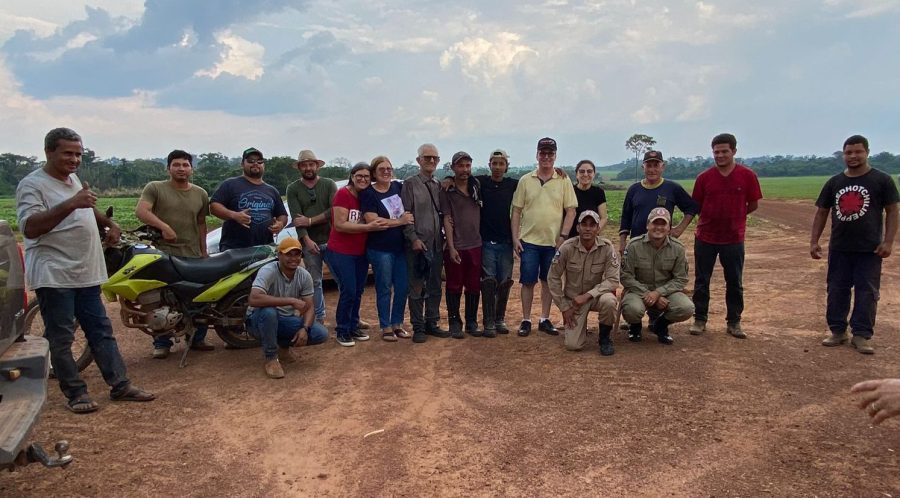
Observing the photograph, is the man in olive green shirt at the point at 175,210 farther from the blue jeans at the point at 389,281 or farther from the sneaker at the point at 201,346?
the blue jeans at the point at 389,281

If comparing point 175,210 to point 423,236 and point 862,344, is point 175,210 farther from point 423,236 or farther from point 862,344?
point 862,344

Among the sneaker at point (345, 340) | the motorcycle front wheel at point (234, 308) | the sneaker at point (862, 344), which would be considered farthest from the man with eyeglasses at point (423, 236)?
the sneaker at point (862, 344)

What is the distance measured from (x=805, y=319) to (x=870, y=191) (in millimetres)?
1737

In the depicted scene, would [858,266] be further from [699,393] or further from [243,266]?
[243,266]

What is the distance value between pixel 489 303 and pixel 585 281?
3.33 ft

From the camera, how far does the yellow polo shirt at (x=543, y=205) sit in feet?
19.5

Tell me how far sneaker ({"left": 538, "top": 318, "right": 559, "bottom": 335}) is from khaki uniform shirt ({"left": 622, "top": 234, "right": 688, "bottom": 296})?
85 centimetres

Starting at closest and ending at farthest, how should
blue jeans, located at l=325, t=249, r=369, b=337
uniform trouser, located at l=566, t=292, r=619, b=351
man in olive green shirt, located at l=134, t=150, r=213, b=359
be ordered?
man in olive green shirt, located at l=134, t=150, r=213, b=359 → uniform trouser, located at l=566, t=292, r=619, b=351 → blue jeans, located at l=325, t=249, r=369, b=337

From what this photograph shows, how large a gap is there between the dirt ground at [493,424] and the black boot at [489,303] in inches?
5.4

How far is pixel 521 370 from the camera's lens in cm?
506

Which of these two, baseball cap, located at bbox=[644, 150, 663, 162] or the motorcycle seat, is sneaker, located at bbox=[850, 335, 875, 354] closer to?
baseball cap, located at bbox=[644, 150, 663, 162]

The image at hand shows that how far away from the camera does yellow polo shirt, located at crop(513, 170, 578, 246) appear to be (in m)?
5.95

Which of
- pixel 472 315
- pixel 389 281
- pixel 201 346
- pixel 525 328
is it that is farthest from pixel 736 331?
pixel 201 346

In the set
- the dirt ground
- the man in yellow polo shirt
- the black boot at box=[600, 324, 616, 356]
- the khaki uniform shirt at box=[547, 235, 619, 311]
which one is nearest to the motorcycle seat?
the dirt ground
